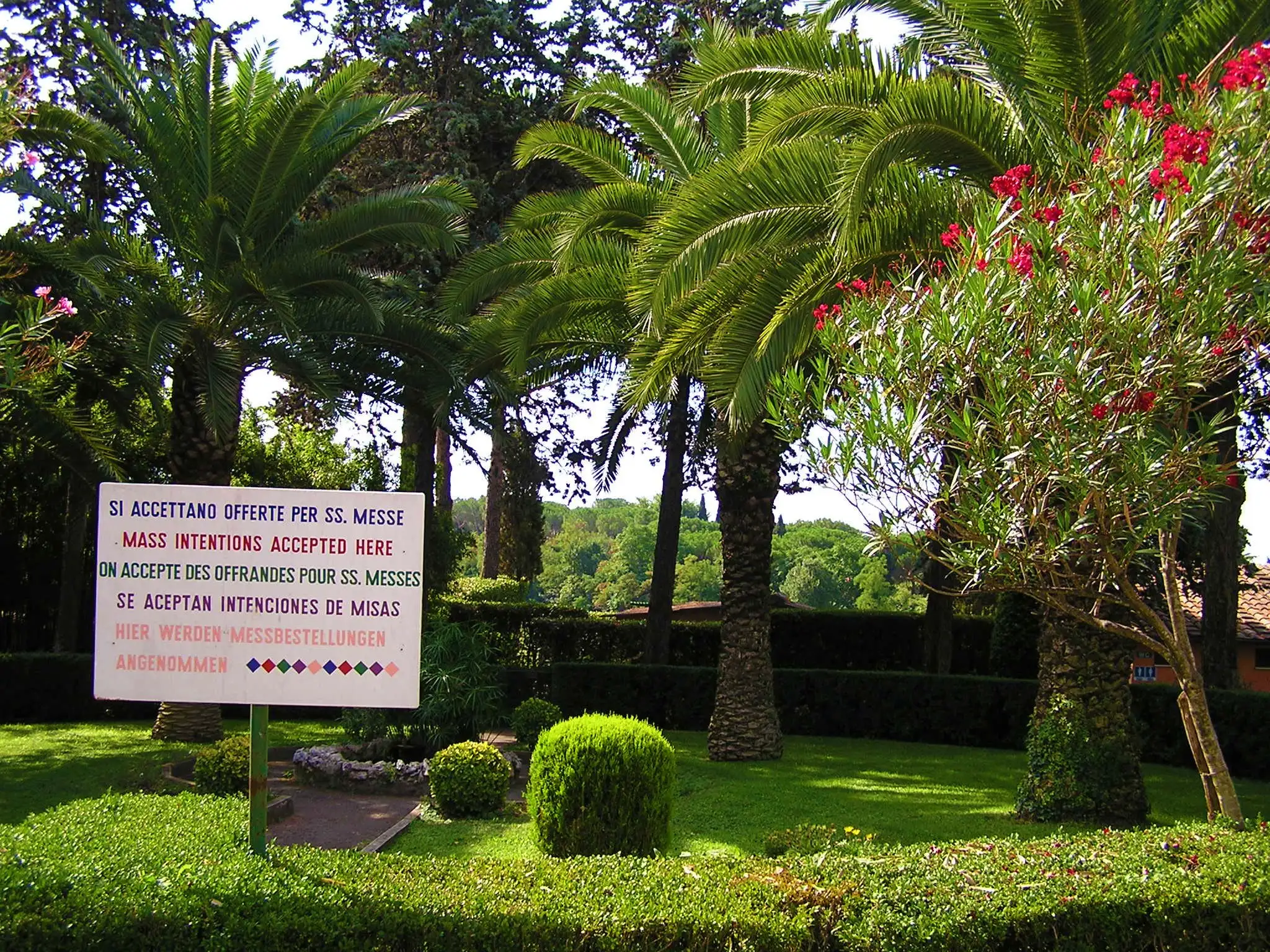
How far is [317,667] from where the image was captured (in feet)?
17.8

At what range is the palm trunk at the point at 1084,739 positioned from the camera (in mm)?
10289

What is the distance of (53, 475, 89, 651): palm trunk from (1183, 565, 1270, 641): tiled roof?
2883cm

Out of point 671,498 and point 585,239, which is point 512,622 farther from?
point 585,239

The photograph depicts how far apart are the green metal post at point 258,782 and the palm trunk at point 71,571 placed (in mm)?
14416

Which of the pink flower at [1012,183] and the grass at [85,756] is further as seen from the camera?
the grass at [85,756]

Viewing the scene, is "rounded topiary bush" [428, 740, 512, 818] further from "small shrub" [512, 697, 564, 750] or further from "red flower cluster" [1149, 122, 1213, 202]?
"red flower cluster" [1149, 122, 1213, 202]

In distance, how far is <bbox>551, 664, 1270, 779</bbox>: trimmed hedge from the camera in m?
18.2

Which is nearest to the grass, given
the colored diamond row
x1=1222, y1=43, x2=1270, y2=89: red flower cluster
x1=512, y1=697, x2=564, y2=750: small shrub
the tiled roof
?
x1=512, y1=697, x2=564, y2=750: small shrub

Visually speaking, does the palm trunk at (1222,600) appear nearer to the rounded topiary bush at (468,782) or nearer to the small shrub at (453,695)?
the small shrub at (453,695)

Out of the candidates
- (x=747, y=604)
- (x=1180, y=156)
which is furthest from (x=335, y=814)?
(x=1180, y=156)

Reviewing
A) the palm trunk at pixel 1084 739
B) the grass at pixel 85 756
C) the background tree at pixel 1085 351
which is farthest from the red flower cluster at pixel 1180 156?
the grass at pixel 85 756

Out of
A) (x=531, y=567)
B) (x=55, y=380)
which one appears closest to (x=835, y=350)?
(x=55, y=380)

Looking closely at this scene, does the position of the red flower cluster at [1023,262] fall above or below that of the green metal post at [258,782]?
above

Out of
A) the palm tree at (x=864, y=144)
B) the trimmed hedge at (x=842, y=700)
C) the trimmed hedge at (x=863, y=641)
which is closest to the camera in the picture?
the palm tree at (x=864, y=144)
